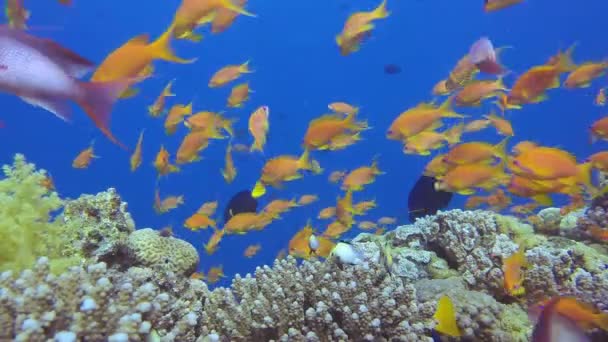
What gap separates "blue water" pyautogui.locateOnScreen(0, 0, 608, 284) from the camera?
54.1m

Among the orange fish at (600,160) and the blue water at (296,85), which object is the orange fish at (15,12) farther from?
the blue water at (296,85)

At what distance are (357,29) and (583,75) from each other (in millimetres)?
3216

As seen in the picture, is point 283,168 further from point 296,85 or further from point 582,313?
point 296,85

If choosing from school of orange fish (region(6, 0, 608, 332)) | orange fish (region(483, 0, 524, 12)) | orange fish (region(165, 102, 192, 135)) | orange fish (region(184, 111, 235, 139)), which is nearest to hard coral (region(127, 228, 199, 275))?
school of orange fish (region(6, 0, 608, 332))

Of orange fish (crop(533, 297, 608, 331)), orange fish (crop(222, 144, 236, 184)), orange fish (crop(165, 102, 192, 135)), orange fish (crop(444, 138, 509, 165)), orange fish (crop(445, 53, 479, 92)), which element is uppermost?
orange fish (crop(165, 102, 192, 135))

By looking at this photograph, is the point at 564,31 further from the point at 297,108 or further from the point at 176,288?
the point at 176,288

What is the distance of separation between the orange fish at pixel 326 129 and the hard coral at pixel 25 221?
2883 millimetres

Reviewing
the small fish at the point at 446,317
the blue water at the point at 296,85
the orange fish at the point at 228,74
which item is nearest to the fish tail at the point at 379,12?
the orange fish at the point at 228,74

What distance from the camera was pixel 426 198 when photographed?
8.75m

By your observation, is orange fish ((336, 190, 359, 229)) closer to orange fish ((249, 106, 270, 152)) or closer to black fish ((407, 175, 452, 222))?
black fish ((407, 175, 452, 222))

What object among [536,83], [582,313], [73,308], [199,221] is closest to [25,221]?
[73,308]

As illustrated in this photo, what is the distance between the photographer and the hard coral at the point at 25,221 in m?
3.09

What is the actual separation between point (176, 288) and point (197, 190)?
192ft

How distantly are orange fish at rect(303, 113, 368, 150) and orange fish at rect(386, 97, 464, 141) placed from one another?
0.71 m
